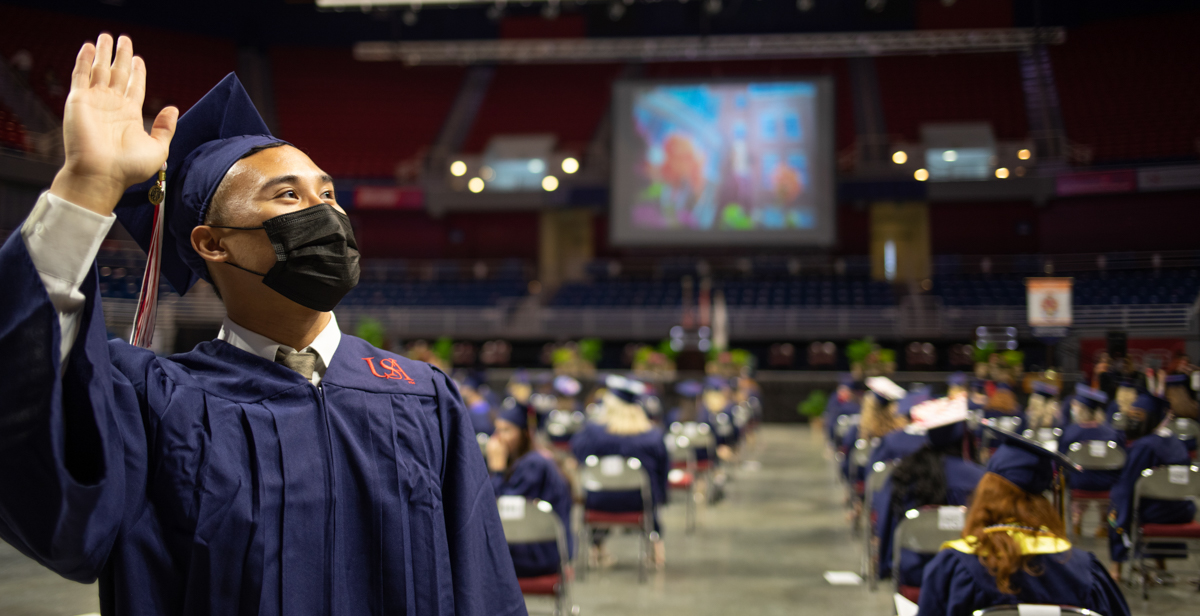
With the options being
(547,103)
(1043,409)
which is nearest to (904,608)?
(1043,409)

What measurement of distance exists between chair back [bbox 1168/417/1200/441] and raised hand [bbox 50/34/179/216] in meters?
8.66

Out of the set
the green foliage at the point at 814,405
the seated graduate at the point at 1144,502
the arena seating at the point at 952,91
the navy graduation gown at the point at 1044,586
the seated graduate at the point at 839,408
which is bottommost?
the green foliage at the point at 814,405

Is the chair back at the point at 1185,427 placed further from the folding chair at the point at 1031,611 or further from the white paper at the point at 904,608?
the folding chair at the point at 1031,611

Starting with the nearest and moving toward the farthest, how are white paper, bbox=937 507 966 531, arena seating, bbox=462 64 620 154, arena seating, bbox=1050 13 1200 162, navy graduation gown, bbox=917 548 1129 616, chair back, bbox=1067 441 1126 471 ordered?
navy graduation gown, bbox=917 548 1129 616 → white paper, bbox=937 507 966 531 → chair back, bbox=1067 441 1126 471 → arena seating, bbox=1050 13 1200 162 → arena seating, bbox=462 64 620 154

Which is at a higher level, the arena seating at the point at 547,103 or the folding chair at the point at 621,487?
the arena seating at the point at 547,103

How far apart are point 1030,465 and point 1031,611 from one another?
1.94ft

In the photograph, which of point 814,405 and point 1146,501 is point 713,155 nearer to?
point 814,405

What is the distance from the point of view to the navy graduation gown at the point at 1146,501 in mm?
5207

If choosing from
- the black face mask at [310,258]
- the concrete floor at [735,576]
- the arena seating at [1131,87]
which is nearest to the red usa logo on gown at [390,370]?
the black face mask at [310,258]

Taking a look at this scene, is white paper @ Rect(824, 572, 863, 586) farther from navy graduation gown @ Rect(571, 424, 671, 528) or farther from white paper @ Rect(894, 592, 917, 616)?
white paper @ Rect(894, 592, 917, 616)

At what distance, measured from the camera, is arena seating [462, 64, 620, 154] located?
23656 mm

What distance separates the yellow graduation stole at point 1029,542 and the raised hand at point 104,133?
262cm

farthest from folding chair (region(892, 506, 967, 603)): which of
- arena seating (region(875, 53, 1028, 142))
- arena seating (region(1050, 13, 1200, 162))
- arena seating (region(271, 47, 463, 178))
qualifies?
arena seating (region(271, 47, 463, 178))

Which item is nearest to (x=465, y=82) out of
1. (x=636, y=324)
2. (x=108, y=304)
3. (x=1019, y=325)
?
(x=636, y=324)
